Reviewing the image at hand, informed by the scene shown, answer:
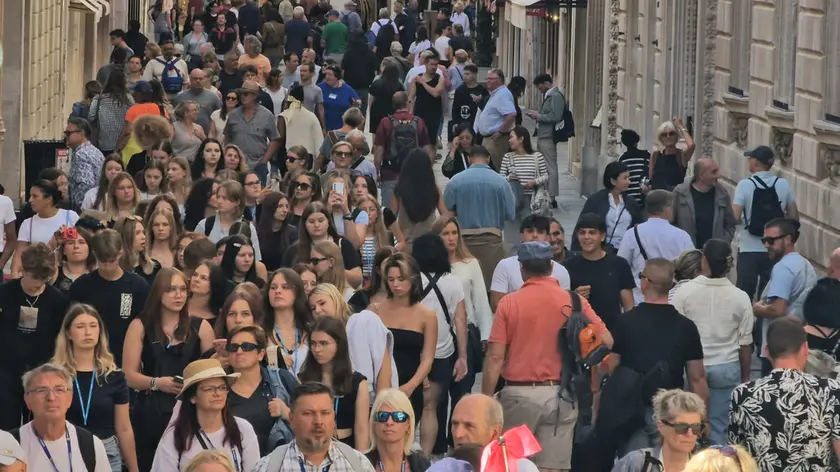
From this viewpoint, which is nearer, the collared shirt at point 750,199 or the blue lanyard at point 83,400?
the blue lanyard at point 83,400

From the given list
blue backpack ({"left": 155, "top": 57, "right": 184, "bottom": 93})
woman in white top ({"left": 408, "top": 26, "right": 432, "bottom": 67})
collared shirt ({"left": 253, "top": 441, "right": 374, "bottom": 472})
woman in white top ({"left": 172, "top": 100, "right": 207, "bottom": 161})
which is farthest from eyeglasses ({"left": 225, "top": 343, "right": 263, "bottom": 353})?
woman in white top ({"left": 408, "top": 26, "right": 432, "bottom": 67})

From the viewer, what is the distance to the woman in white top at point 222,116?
19.5 metres

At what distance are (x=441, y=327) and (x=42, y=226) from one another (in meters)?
3.38

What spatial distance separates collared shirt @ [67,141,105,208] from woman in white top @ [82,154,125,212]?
1225 mm

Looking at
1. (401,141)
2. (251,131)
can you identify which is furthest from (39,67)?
(401,141)

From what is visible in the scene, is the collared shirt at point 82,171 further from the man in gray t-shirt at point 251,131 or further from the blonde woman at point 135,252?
the blonde woman at point 135,252

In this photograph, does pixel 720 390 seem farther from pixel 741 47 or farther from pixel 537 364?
pixel 741 47

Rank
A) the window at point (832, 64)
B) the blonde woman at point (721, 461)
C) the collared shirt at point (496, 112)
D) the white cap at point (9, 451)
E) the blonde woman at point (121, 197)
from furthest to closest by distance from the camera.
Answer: the collared shirt at point (496, 112) → the window at point (832, 64) → the blonde woman at point (121, 197) → the white cap at point (9, 451) → the blonde woman at point (721, 461)

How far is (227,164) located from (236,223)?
2919 millimetres

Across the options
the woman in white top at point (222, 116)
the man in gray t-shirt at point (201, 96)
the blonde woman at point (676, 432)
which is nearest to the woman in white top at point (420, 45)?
the man in gray t-shirt at point (201, 96)

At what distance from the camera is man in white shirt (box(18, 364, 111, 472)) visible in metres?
8.45

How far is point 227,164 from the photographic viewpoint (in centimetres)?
1609

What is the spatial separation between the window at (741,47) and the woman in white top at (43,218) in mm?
9554

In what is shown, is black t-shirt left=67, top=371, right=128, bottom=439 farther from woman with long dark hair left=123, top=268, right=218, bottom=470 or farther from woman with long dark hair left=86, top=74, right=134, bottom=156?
woman with long dark hair left=86, top=74, right=134, bottom=156
